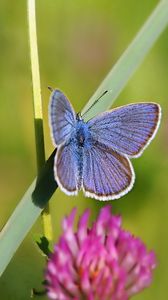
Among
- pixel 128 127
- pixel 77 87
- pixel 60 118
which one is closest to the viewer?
pixel 60 118

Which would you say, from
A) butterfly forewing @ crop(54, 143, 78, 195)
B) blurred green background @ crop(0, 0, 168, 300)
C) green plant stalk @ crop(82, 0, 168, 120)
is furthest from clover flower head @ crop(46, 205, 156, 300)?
blurred green background @ crop(0, 0, 168, 300)

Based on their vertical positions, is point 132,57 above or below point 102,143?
above

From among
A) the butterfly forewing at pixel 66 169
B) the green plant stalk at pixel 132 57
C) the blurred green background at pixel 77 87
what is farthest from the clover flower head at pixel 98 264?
the blurred green background at pixel 77 87

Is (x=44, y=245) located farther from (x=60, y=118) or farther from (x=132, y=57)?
(x=132, y=57)

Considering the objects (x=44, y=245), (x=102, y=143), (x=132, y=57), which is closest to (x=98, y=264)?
(x=44, y=245)

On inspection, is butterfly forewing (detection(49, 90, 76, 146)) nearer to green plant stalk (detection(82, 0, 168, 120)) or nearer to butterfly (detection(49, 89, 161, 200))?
butterfly (detection(49, 89, 161, 200))

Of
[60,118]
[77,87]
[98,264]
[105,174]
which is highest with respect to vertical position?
[77,87]

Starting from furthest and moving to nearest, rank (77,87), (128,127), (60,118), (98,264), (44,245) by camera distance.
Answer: (77,87) → (128,127) → (60,118) → (44,245) → (98,264)
